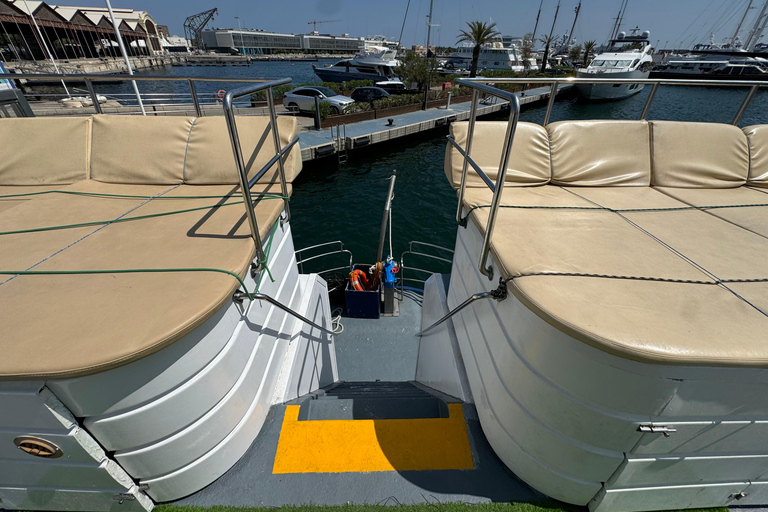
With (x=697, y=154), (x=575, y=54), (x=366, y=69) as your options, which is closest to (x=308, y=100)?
(x=366, y=69)

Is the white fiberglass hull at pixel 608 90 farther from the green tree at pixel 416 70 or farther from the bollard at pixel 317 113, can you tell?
the bollard at pixel 317 113

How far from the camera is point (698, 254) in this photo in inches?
82.4

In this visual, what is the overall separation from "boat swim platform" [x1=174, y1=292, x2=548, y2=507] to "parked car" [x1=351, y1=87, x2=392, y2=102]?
22294mm

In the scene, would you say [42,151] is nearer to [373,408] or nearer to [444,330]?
[373,408]

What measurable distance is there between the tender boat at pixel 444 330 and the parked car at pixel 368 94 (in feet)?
67.7

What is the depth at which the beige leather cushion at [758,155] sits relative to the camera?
324 centimetres

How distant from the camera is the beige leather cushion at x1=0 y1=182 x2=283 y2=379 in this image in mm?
1403

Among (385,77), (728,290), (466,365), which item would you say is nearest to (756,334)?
(728,290)

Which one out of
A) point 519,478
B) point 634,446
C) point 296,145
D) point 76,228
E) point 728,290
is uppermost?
point 296,145

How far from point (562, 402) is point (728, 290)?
3.63ft

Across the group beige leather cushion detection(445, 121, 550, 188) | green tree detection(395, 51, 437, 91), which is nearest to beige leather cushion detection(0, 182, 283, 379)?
beige leather cushion detection(445, 121, 550, 188)

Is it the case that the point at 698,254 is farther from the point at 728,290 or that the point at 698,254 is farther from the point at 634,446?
the point at 634,446

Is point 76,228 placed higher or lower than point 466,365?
higher

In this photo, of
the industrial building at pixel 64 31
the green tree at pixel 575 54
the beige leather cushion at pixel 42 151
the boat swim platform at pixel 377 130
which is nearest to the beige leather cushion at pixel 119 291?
the beige leather cushion at pixel 42 151
